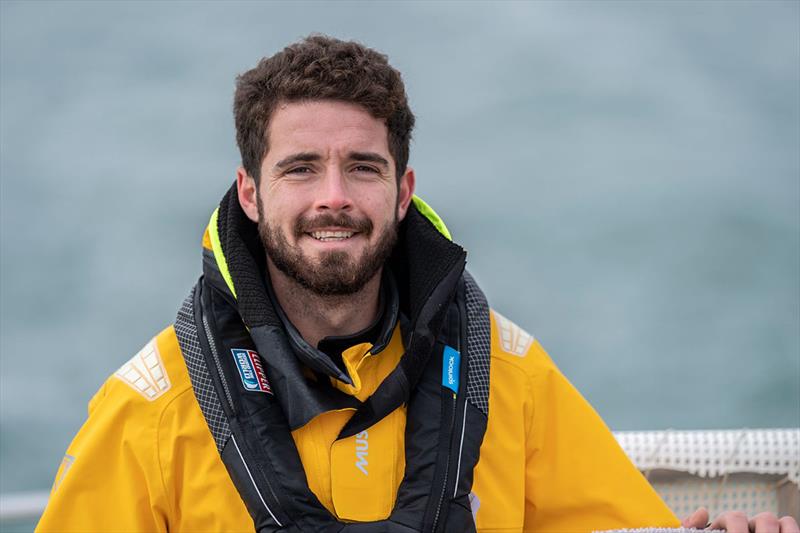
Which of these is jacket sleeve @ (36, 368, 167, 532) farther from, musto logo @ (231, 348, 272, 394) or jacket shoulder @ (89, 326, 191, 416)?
musto logo @ (231, 348, 272, 394)

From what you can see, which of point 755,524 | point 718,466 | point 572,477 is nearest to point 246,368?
point 572,477

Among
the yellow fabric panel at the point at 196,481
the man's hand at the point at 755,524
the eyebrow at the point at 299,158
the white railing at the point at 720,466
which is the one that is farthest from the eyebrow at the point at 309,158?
the white railing at the point at 720,466

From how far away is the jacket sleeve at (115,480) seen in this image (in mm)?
1541

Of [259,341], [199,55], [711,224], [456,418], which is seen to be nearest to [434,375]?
[456,418]

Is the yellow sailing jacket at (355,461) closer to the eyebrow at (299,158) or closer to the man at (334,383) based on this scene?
the man at (334,383)

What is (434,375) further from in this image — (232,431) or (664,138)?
(664,138)

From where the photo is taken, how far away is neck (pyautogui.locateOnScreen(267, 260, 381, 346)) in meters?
1.72

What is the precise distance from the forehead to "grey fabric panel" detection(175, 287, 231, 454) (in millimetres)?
321

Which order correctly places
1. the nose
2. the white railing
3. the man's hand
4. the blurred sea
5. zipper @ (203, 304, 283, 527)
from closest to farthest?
the man's hand
zipper @ (203, 304, 283, 527)
the nose
the white railing
the blurred sea

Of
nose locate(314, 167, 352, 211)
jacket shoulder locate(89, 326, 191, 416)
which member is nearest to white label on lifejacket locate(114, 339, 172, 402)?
jacket shoulder locate(89, 326, 191, 416)

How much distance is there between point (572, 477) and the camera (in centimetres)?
178

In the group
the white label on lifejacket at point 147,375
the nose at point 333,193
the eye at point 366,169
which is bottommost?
the white label on lifejacket at point 147,375

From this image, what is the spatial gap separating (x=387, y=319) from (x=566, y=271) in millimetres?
5403

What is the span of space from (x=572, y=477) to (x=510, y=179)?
6.19m
